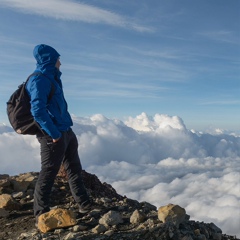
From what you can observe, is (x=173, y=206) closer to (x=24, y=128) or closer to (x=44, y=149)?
(x=44, y=149)

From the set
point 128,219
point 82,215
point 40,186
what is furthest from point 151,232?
point 40,186

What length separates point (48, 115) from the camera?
20.8 ft

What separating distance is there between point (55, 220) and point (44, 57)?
3338 mm

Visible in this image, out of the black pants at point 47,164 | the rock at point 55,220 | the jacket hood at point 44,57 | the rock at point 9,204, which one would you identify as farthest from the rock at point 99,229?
the jacket hood at point 44,57

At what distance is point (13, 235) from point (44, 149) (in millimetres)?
1966

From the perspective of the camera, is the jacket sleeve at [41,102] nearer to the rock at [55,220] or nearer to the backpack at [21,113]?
the backpack at [21,113]

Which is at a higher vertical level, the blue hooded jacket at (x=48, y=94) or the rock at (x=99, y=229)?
the blue hooded jacket at (x=48, y=94)

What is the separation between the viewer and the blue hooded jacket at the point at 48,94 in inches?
245

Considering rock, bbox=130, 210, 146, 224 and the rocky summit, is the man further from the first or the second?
rock, bbox=130, 210, 146, 224

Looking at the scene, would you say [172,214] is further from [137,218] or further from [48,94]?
[48,94]

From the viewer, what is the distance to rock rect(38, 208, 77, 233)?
21.1ft

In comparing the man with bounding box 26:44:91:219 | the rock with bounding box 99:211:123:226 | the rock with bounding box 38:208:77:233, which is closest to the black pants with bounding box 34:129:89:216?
the man with bounding box 26:44:91:219

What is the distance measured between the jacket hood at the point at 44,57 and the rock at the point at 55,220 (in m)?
2.95

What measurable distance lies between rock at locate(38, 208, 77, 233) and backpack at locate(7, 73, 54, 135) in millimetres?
1743
